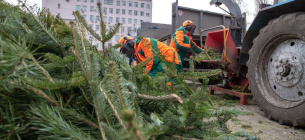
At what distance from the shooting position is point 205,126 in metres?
0.99

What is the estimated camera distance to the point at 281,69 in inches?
103

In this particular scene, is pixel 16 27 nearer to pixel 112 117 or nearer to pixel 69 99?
pixel 69 99

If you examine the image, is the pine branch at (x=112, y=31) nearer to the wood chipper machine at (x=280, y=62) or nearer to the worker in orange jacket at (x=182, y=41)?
the wood chipper machine at (x=280, y=62)

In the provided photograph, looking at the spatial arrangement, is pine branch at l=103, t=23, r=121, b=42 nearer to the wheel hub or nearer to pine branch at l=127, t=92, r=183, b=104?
pine branch at l=127, t=92, r=183, b=104

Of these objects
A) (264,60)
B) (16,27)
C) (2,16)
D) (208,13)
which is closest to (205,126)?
(16,27)

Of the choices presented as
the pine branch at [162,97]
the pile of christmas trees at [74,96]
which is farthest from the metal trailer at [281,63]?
the pine branch at [162,97]

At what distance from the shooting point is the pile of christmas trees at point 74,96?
610 millimetres

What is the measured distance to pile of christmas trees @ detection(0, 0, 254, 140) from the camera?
24.0 inches

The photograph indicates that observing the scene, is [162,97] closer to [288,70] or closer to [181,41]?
[288,70]

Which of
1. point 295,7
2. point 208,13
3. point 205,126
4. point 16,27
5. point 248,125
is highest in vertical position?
point 208,13

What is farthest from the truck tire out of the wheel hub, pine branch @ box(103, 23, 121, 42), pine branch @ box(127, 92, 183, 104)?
pine branch @ box(103, 23, 121, 42)

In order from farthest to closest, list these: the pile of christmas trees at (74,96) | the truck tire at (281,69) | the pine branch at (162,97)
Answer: the truck tire at (281,69), the pine branch at (162,97), the pile of christmas trees at (74,96)

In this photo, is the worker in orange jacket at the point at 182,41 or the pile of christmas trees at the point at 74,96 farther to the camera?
the worker in orange jacket at the point at 182,41

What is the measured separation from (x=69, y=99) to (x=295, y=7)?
3.00m
